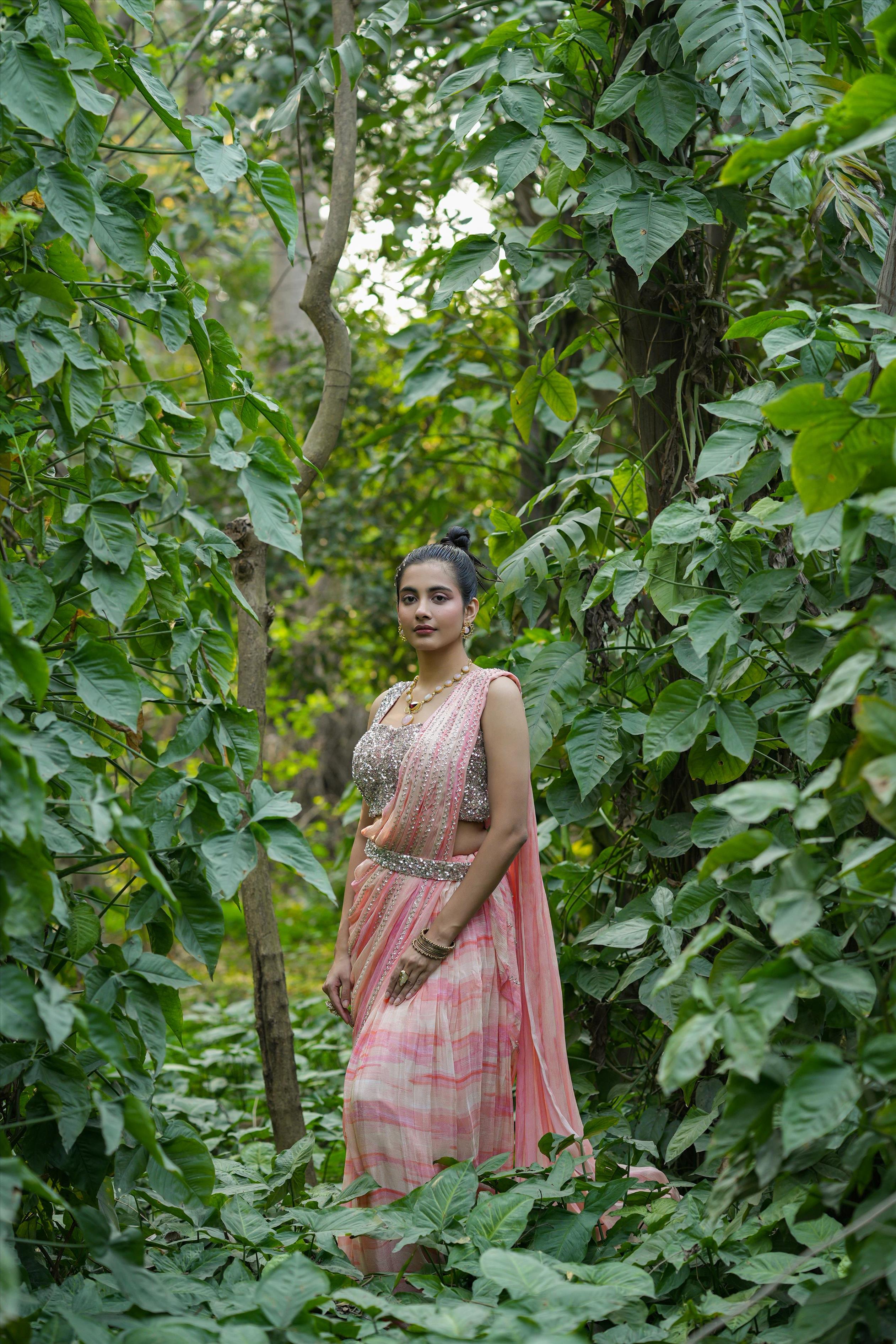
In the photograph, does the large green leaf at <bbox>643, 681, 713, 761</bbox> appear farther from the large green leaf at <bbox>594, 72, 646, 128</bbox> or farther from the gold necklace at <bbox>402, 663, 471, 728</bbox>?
the large green leaf at <bbox>594, 72, 646, 128</bbox>

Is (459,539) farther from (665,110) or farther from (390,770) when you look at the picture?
(665,110)

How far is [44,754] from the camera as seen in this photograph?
148 centimetres

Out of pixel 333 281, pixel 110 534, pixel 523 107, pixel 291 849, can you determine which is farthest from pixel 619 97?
pixel 291 849

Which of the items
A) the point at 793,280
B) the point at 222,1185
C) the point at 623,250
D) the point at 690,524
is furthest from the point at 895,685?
the point at 793,280

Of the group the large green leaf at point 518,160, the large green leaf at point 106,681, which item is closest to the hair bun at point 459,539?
the large green leaf at point 518,160

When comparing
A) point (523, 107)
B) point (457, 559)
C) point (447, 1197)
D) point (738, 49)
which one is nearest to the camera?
point (447, 1197)

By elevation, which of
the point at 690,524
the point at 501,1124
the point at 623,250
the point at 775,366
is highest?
the point at 623,250

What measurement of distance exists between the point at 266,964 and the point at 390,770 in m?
0.53

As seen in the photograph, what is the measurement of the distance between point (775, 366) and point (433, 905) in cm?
123

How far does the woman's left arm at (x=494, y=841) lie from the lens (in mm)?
2396

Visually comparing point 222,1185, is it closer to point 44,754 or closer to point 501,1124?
point 501,1124

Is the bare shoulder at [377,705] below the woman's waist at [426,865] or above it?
above

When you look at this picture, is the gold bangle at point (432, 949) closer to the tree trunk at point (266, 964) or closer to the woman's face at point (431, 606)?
the tree trunk at point (266, 964)

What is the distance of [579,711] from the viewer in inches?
100
